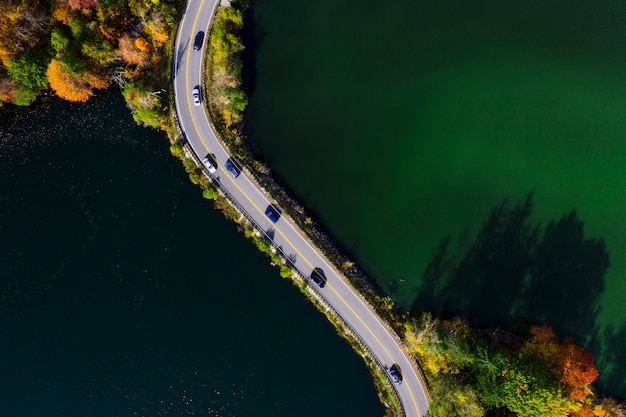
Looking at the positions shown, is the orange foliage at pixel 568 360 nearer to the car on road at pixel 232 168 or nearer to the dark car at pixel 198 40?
the car on road at pixel 232 168

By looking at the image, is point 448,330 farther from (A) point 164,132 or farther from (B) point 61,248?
(B) point 61,248

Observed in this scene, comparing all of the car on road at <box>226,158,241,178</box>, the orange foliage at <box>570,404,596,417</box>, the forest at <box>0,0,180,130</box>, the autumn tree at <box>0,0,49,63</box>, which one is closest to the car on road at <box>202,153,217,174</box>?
the car on road at <box>226,158,241,178</box>

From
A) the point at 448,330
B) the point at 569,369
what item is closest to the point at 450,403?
the point at 448,330

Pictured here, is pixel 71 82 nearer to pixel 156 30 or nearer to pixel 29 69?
pixel 29 69

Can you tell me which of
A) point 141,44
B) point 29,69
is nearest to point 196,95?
point 141,44

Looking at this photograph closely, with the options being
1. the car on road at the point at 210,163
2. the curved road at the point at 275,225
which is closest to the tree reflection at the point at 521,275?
the curved road at the point at 275,225

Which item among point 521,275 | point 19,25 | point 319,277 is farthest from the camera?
point 521,275
